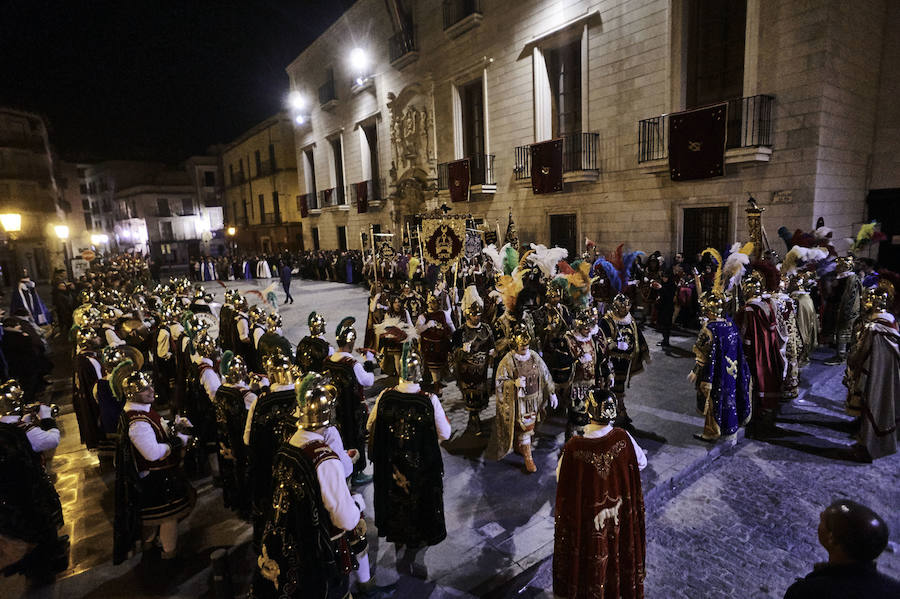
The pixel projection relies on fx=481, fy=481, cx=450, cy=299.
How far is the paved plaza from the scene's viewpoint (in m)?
3.95

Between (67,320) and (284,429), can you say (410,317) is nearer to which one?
(284,429)

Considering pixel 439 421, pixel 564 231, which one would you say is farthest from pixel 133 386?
pixel 564 231

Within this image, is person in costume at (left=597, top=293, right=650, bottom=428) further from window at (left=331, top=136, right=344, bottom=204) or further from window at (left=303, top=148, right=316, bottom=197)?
window at (left=303, top=148, right=316, bottom=197)

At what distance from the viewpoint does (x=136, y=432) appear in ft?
12.7

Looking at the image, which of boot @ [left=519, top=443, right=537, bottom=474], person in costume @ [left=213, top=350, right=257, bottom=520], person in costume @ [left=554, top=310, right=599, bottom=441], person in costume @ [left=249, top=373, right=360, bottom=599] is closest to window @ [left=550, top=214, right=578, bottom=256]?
person in costume @ [left=554, top=310, right=599, bottom=441]

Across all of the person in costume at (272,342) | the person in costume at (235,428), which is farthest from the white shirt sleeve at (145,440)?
the person in costume at (272,342)

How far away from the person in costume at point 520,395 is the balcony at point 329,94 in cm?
2716

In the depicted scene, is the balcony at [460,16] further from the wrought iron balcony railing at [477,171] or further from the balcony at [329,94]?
the balcony at [329,94]

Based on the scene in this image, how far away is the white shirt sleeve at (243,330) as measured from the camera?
25.4 feet

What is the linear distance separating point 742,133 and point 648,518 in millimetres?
10167

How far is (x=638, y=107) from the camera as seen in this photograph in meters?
13.5

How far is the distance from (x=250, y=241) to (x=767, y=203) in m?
40.9

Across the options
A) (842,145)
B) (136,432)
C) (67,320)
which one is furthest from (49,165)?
(842,145)

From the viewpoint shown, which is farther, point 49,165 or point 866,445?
point 49,165
